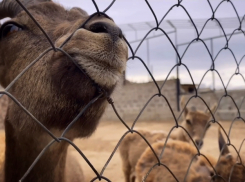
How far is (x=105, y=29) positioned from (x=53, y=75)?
0.48 m

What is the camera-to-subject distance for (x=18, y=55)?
215cm

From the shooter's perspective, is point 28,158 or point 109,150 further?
point 109,150

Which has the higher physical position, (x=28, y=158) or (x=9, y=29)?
(x=9, y=29)

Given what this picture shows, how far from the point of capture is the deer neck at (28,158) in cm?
223

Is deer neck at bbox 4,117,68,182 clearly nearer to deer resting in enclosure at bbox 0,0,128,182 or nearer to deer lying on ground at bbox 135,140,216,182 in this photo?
deer resting in enclosure at bbox 0,0,128,182

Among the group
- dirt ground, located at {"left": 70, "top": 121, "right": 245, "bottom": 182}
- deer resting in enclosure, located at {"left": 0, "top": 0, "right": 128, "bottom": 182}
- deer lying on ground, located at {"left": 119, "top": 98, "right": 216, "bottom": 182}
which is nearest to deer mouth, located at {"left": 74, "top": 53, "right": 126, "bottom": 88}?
deer resting in enclosure, located at {"left": 0, "top": 0, "right": 128, "bottom": 182}

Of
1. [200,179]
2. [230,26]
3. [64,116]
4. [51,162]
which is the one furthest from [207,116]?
[230,26]

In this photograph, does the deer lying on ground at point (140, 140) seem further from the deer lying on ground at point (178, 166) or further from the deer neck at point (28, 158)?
the deer neck at point (28, 158)

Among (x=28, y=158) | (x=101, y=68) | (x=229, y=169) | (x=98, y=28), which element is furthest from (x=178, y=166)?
(x=98, y=28)

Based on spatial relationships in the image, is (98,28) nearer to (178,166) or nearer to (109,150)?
(178,166)

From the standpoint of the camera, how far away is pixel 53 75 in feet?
5.45

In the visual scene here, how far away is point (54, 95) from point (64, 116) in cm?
15

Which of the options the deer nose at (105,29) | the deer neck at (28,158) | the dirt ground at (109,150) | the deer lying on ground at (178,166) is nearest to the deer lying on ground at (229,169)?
the deer lying on ground at (178,166)

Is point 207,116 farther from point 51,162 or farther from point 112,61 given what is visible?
point 112,61
